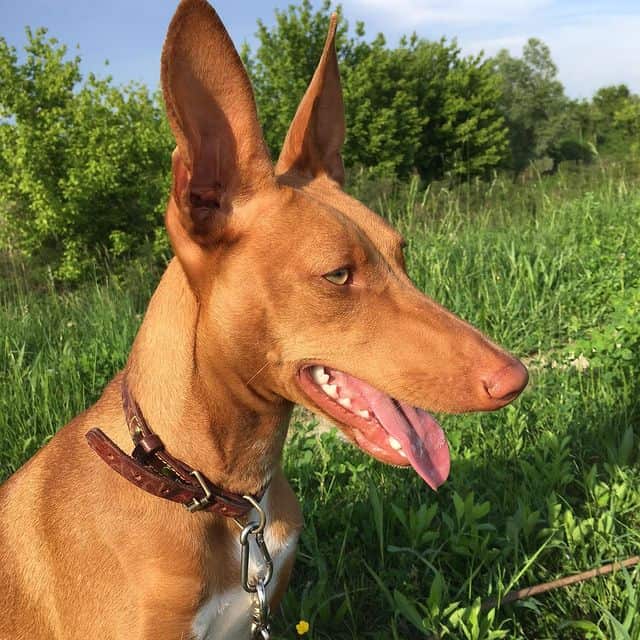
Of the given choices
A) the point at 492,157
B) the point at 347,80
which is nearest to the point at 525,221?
the point at 347,80

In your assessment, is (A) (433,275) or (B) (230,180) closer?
(B) (230,180)

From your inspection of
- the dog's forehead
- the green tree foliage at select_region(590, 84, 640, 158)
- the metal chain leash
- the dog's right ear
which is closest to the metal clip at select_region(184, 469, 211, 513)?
the metal chain leash

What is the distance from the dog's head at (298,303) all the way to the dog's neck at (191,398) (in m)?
0.03

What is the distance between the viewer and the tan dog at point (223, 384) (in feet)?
5.74

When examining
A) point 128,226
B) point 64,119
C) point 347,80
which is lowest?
point 128,226

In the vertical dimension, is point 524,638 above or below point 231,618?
below

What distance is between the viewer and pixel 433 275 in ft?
17.8

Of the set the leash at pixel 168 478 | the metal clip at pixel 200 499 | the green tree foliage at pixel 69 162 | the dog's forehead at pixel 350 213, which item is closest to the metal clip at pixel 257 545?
the leash at pixel 168 478

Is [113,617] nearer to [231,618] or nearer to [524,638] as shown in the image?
[231,618]

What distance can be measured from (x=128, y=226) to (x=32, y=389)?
17.7m

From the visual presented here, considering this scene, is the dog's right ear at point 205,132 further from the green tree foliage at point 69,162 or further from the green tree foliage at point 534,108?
the green tree foliage at point 534,108

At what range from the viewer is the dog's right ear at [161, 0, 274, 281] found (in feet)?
5.20

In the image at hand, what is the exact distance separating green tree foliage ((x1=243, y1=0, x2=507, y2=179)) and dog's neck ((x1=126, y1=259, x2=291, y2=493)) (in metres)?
32.1

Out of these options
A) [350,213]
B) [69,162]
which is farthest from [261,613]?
[69,162]
